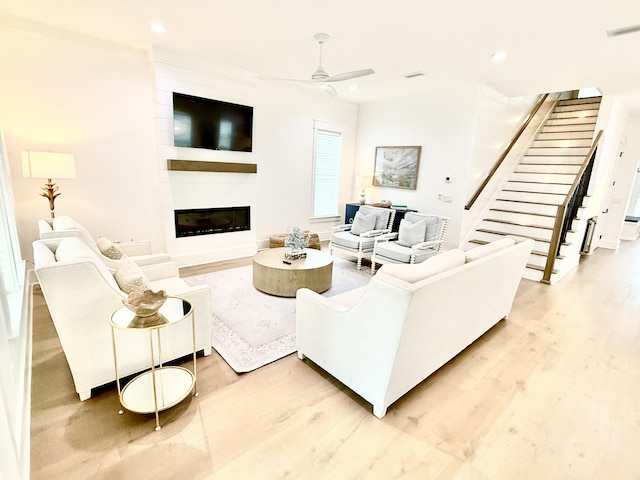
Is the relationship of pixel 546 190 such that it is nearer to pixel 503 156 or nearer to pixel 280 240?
pixel 503 156

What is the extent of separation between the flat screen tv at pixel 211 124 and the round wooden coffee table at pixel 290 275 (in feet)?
6.59

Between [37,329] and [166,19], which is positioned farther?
[166,19]

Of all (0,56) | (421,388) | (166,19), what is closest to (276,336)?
(421,388)

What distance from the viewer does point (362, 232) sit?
5164mm

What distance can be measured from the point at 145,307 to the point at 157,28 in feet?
10.5

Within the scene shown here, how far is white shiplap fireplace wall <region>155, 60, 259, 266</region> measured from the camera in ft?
14.0

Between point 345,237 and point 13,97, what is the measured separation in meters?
4.34

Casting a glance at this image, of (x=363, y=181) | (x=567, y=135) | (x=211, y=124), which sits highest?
(x=567, y=135)

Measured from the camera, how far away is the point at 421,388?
231cm

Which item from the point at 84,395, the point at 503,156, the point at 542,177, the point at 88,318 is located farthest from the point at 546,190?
the point at 84,395

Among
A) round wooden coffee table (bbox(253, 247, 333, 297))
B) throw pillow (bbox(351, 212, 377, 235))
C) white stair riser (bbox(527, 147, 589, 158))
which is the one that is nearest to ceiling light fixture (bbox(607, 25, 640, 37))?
throw pillow (bbox(351, 212, 377, 235))

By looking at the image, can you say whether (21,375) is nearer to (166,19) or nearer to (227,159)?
(166,19)

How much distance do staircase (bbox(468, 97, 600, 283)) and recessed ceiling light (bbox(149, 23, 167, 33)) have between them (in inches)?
219

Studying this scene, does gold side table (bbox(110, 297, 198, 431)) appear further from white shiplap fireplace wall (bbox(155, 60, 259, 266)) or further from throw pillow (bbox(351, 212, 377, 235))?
throw pillow (bbox(351, 212, 377, 235))
